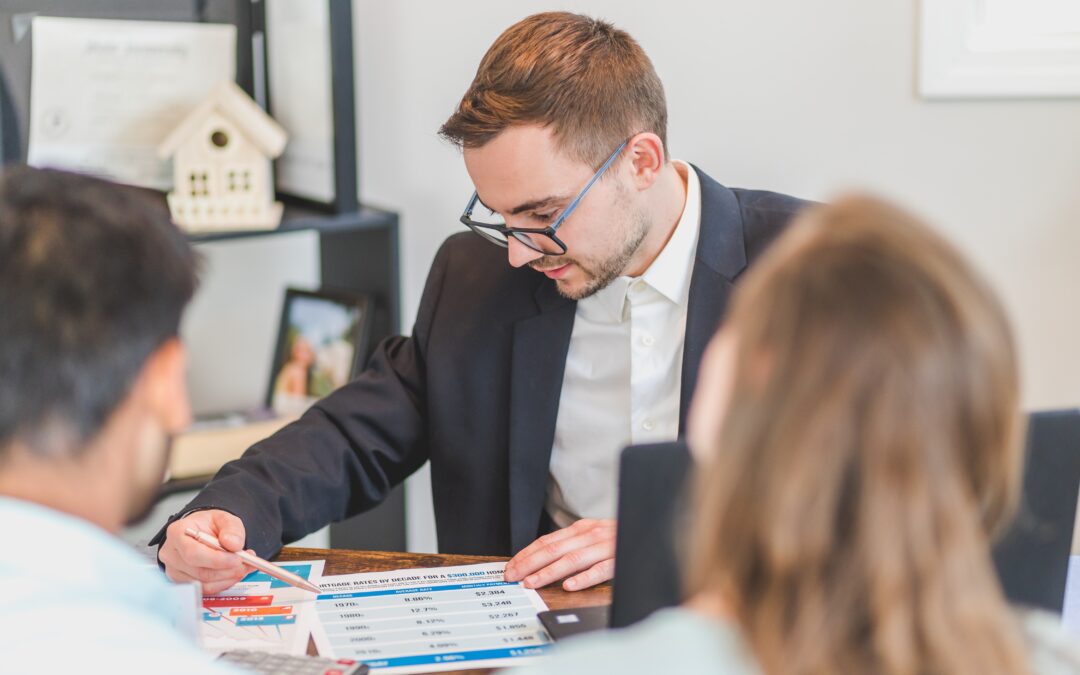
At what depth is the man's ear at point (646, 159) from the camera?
1.66 m

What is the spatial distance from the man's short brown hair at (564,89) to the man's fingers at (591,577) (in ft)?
1.89

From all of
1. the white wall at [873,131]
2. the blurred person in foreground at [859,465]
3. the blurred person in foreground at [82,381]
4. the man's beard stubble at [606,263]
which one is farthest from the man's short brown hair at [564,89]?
the blurred person in foreground at [859,465]

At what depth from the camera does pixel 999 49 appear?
6.37ft

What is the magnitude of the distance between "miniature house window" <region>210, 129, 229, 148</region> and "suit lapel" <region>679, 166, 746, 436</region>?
1.05 meters

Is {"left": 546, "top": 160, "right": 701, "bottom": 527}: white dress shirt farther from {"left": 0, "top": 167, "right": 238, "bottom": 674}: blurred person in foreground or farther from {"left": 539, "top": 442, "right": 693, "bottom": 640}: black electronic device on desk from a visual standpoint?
{"left": 0, "top": 167, "right": 238, "bottom": 674}: blurred person in foreground

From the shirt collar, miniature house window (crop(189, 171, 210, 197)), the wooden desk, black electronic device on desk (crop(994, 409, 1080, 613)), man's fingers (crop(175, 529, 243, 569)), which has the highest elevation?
miniature house window (crop(189, 171, 210, 197))

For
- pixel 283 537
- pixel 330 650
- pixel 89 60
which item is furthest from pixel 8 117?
pixel 330 650

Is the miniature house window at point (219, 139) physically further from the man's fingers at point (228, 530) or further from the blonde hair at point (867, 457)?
the blonde hair at point (867, 457)

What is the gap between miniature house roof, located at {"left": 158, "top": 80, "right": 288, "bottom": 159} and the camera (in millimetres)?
2223

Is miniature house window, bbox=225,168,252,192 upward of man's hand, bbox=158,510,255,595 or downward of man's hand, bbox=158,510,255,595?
upward

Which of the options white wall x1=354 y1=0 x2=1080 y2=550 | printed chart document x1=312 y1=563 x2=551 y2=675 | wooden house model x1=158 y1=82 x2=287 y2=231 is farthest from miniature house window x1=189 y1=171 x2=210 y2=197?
printed chart document x1=312 y1=563 x2=551 y2=675

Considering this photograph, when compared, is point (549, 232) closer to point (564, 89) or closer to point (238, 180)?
point (564, 89)

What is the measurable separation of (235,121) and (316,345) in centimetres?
51

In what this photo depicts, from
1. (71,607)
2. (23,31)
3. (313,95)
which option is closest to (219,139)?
(313,95)
